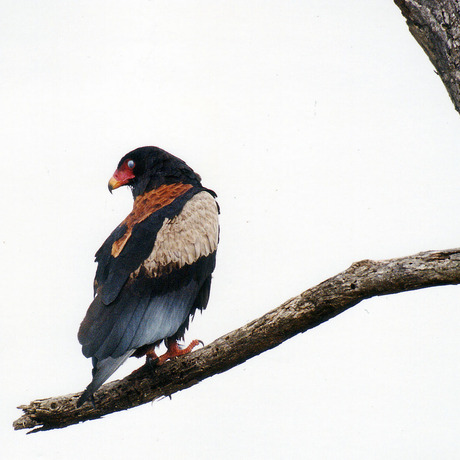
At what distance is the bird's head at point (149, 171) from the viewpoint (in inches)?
167

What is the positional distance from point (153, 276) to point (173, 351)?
43 cm

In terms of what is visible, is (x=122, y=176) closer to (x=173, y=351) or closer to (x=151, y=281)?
(x=151, y=281)

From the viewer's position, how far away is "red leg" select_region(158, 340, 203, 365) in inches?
141

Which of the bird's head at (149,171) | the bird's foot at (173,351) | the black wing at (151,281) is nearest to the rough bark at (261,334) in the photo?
the bird's foot at (173,351)

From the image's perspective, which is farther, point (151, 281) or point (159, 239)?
point (159, 239)

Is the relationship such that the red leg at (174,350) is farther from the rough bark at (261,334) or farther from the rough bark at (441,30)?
the rough bark at (441,30)

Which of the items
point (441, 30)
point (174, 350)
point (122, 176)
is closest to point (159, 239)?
point (174, 350)

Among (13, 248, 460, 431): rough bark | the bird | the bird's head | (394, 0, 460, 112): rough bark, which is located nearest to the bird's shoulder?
the bird

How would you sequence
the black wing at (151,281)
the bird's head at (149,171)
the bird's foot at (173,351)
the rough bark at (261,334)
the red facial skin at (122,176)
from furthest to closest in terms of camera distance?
the red facial skin at (122,176), the bird's head at (149,171), the bird's foot at (173,351), the black wing at (151,281), the rough bark at (261,334)

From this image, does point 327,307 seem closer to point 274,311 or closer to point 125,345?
point 274,311

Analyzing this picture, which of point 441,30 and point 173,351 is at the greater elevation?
point 441,30

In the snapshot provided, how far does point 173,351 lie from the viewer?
→ 11.8ft

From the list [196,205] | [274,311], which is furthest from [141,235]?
[274,311]

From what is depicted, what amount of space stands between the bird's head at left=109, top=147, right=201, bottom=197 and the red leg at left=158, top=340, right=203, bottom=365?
1097mm
